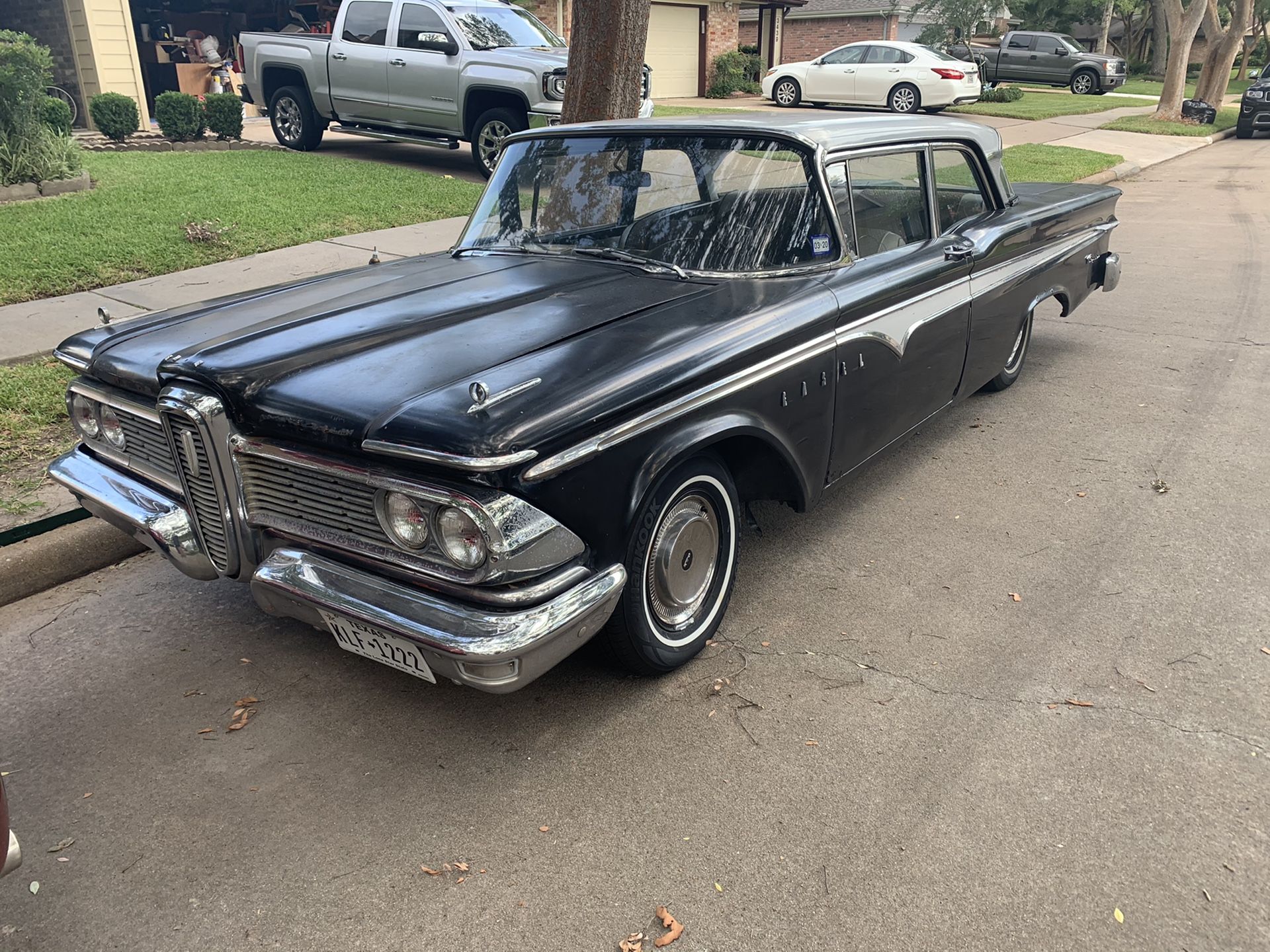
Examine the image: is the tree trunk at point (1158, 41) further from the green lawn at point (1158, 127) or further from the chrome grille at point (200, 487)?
the chrome grille at point (200, 487)

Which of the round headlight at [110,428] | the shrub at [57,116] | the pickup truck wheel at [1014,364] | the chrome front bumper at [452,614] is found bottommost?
the pickup truck wheel at [1014,364]

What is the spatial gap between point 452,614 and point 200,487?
3.26 ft

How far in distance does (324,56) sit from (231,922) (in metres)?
12.1

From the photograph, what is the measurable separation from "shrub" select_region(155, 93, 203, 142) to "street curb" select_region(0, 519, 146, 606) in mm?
10876

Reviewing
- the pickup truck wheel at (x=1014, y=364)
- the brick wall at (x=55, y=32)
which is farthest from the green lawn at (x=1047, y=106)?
the pickup truck wheel at (x=1014, y=364)

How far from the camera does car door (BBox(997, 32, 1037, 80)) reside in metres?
32.5

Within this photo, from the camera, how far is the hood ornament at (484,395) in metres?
2.56

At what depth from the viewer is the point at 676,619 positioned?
3258 mm

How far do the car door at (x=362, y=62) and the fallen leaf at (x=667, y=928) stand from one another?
11.6 meters

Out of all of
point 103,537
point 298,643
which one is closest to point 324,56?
point 103,537

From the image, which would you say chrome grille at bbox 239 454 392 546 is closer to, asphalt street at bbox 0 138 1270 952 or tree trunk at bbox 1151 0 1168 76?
asphalt street at bbox 0 138 1270 952

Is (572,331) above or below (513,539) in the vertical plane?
above

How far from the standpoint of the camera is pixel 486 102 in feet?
37.5

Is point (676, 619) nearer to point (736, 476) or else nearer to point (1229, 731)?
point (736, 476)
